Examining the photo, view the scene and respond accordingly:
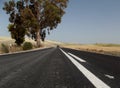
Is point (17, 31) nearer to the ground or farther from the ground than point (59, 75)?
farther from the ground

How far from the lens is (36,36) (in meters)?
67.2

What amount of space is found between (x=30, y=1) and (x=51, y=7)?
5.22 meters

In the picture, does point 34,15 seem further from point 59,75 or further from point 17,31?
point 59,75

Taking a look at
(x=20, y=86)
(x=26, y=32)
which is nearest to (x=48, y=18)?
(x=26, y=32)

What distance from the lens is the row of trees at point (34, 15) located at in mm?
62844

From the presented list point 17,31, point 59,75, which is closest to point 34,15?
point 17,31

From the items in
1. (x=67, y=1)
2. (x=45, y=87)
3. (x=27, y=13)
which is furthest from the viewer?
(x=67, y=1)

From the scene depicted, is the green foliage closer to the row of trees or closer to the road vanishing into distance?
the row of trees

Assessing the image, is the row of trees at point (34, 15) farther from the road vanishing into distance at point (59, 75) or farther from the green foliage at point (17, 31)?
the road vanishing into distance at point (59, 75)

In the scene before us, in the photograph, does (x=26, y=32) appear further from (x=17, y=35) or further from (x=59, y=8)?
(x=59, y=8)

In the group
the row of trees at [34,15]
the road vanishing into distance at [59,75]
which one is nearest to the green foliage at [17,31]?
the row of trees at [34,15]

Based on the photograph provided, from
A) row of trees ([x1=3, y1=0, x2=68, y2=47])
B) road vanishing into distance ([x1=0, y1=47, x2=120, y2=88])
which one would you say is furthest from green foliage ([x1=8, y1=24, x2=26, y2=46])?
road vanishing into distance ([x1=0, y1=47, x2=120, y2=88])

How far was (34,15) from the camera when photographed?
64562 millimetres

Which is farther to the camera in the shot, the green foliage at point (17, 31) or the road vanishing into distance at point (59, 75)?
the green foliage at point (17, 31)
